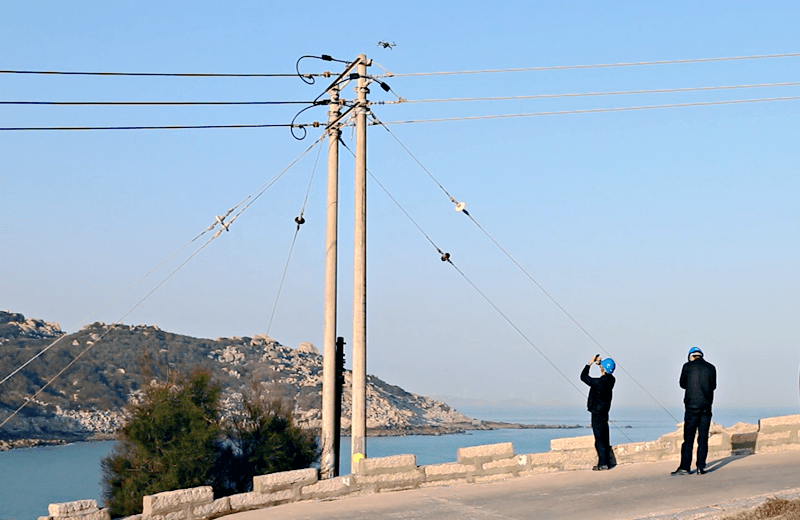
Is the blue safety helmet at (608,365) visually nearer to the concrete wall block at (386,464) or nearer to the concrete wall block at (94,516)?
the concrete wall block at (386,464)

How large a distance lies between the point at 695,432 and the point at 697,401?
1.94 ft

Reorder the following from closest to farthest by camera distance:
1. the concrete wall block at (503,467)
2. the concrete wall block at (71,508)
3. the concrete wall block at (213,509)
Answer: the concrete wall block at (71,508), the concrete wall block at (213,509), the concrete wall block at (503,467)

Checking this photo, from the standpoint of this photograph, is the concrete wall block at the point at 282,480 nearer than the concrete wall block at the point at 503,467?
Yes

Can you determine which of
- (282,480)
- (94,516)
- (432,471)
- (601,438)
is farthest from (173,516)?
(601,438)

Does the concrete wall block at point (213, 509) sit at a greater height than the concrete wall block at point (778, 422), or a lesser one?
lesser

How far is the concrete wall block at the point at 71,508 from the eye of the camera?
999cm

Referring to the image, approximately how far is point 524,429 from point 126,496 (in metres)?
160

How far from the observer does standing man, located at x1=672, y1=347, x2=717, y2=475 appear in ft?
43.5

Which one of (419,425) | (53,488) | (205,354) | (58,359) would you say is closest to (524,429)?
(419,425)

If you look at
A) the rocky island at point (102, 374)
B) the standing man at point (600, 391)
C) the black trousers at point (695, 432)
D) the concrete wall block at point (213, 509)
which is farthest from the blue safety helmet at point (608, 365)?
the rocky island at point (102, 374)

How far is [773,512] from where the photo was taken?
1027cm

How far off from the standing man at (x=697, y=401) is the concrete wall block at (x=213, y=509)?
6831 millimetres

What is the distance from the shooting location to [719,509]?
10.6 metres

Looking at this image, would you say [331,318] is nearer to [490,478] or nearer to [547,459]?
[490,478]
